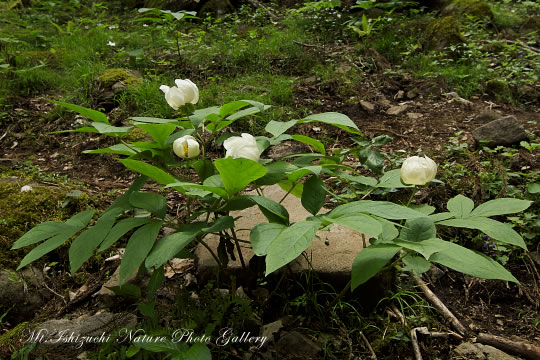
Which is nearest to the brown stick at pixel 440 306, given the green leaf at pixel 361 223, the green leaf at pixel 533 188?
the green leaf at pixel 533 188

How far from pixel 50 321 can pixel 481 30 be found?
477 cm

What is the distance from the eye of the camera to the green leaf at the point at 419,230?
1.19 m

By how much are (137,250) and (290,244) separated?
1.57 feet

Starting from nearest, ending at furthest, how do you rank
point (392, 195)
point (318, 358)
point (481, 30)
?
point (318, 358), point (392, 195), point (481, 30)

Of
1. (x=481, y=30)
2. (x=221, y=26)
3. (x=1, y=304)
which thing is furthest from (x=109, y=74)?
(x=481, y=30)

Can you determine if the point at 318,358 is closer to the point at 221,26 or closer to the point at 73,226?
the point at 73,226

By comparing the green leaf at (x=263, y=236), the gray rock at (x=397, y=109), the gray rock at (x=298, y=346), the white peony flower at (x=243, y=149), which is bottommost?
the gray rock at (x=298, y=346)

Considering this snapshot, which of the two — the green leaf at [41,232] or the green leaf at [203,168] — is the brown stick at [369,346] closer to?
the green leaf at [203,168]

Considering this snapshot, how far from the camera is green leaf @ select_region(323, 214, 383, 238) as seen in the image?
977 millimetres

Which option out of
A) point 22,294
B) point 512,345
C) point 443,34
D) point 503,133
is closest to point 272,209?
point 512,345

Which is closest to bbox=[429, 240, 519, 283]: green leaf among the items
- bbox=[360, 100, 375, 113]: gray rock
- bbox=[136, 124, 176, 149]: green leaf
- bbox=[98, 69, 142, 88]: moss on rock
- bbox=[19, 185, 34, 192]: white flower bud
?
bbox=[136, 124, 176, 149]: green leaf

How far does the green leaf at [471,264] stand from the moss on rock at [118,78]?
126 inches

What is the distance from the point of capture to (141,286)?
1.85 metres

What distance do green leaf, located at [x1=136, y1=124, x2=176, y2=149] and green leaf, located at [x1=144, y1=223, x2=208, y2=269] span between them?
0.40 metres
